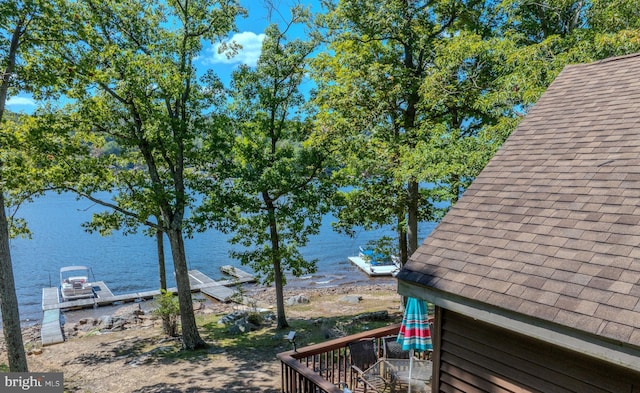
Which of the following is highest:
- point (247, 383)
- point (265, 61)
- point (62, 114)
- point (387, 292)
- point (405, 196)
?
point (265, 61)

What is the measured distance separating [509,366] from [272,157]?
424 inches

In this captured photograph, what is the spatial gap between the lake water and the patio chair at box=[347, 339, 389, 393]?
53.5 ft

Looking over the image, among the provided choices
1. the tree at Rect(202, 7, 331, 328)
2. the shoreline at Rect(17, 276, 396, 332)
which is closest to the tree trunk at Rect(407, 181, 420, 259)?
the tree at Rect(202, 7, 331, 328)

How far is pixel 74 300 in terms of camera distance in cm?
2609

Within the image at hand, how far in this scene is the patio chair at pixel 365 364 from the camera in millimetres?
6582

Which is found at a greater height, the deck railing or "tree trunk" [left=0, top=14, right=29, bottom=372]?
"tree trunk" [left=0, top=14, right=29, bottom=372]

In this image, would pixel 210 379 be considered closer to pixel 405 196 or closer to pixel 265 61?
pixel 405 196

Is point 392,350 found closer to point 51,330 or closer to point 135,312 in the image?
point 51,330

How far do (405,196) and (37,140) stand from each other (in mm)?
10516

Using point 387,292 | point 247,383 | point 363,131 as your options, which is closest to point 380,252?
point 363,131

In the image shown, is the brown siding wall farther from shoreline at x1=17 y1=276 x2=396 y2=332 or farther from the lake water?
shoreline at x1=17 y1=276 x2=396 y2=332

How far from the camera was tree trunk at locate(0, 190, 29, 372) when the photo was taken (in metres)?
8.22

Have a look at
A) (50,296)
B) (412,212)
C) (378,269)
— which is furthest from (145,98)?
Answer: (378,269)

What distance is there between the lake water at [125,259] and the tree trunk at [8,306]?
56.5 ft
